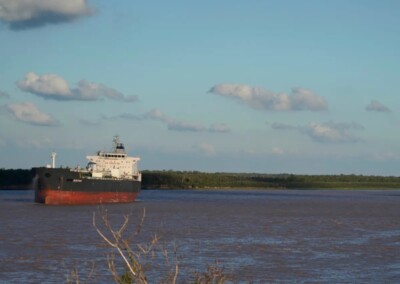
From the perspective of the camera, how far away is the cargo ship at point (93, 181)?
64.8 metres

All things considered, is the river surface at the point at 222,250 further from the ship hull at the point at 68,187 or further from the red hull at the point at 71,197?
the red hull at the point at 71,197

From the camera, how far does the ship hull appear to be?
6412 centimetres

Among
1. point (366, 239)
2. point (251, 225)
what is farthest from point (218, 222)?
point (366, 239)

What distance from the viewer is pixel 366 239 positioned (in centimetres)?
3669

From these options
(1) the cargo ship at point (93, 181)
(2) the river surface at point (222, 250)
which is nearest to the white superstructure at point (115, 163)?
(1) the cargo ship at point (93, 181)

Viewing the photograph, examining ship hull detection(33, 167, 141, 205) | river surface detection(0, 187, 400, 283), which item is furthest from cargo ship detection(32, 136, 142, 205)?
river surface detection(0, 187, 400, 283)

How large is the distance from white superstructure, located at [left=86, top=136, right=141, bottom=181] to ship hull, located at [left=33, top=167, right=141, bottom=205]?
5323 millimetres

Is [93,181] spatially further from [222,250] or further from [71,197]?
[222,250]

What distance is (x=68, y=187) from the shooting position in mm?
65750

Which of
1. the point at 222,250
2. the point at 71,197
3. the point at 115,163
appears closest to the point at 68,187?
the point at 71,197

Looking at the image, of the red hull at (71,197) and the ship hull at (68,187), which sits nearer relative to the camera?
the ship hull at (68,187)

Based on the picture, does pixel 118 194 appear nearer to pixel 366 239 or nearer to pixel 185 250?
pixel 366 239

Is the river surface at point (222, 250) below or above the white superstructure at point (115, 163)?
below

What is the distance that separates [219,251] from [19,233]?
12.5m
